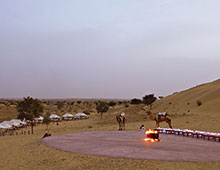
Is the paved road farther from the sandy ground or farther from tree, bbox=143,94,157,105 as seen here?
tree, bbox=143,94,157,105

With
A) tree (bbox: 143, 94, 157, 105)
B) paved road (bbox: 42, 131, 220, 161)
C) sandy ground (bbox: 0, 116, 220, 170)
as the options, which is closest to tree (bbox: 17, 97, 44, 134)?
paved road (bbox: 42, 131, 220, 161)

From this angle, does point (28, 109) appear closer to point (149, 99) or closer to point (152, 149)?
point (152, 149)

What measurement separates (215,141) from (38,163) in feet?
43.3

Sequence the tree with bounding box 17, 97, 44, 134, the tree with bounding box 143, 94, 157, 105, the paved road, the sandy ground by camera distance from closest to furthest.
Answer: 1. the sandy ground
2. the paved road
3. the tree with bounding box 17, 97, 44, 134
4. the tree with bounding box 143, 94, 157, 105

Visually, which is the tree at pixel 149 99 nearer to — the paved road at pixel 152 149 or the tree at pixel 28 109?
the tree at pixel 28 109

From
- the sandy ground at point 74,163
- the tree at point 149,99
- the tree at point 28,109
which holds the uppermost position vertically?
the tree at point 149,99

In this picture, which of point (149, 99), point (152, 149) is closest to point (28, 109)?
point (152, 149)

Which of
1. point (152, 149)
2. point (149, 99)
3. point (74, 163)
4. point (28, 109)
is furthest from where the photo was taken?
point (149, 99)

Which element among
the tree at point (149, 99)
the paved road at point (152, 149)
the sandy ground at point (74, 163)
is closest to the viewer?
the sandy ground at point (74, 163)

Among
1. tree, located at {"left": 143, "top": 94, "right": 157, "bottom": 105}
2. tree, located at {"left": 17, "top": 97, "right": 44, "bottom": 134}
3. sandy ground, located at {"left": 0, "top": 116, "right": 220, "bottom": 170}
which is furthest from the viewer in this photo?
tree, located at {"left": 143, "top": 94, "right": 157, "bottom": 105}

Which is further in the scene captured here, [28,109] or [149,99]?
[149,99]

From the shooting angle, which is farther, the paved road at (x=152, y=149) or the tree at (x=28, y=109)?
the tree at (x=28, y=109)

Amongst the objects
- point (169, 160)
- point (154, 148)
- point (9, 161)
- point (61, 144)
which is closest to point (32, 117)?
point (61, 144)

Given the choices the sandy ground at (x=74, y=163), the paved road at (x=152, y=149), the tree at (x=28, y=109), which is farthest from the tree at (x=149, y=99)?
the sandy ground at (x=74, y=163)
